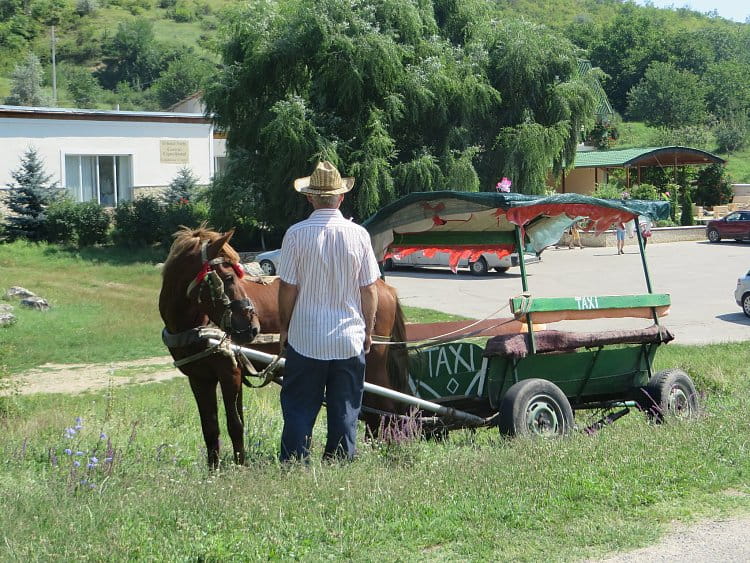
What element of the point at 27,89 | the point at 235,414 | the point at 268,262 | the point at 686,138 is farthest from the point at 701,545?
the point at 27,89

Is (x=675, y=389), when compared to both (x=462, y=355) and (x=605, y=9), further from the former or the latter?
(x=605, y=9)

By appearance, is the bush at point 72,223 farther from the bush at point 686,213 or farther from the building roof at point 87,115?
the bush at point 686,213

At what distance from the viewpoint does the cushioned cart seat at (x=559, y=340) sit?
749 cm

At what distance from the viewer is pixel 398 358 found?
26.4 feet

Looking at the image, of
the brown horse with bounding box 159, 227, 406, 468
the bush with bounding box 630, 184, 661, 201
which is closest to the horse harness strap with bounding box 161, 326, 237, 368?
the brown horse with bounding box 159, 227, 406, 468

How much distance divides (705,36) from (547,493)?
411 feet

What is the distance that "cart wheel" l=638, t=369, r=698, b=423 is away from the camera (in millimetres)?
8273

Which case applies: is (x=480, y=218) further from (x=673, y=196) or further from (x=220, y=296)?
(x=673, y=196)

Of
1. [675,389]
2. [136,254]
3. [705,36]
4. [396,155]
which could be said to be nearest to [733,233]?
[396,155]

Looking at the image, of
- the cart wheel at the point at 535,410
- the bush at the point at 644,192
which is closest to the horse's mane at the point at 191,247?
the cart wheel at the point at 535,410

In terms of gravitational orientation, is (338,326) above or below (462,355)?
above

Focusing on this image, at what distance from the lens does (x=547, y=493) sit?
559cm

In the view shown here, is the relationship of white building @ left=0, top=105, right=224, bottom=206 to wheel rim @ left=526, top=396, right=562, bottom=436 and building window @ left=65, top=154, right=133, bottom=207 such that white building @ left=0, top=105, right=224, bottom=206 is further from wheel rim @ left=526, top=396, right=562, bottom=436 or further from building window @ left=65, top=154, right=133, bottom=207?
wheel rim @ left=526, top=396, right=562, bottom=436

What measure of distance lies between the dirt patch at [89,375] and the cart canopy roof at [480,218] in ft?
20.8
